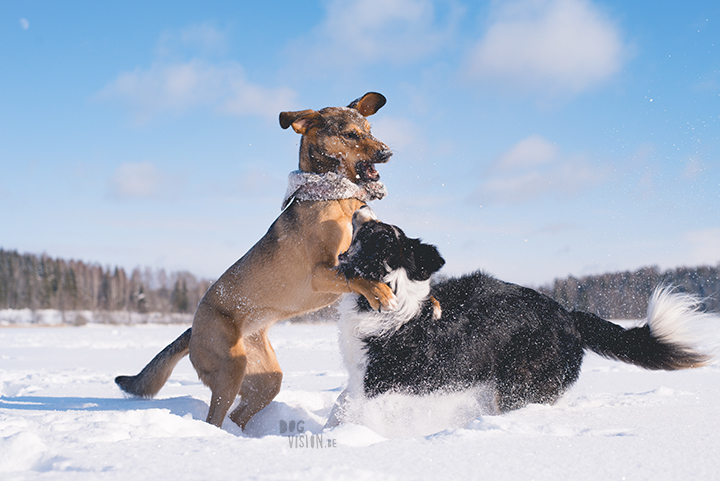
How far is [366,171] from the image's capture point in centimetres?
411

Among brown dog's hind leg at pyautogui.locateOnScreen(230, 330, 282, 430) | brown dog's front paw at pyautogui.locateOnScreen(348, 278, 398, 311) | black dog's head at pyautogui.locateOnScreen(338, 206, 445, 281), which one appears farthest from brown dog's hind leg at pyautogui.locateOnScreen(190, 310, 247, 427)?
brown dog's front paw at pyautogui.locateOnScreen(348, 278, 398, 311)

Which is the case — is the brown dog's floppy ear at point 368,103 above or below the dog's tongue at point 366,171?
above

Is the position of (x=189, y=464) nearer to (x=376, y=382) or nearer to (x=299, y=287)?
(x=376, y=382)

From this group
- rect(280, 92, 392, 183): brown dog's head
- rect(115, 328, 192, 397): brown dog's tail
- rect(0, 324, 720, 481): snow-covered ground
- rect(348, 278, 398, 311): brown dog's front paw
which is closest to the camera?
rect(0, 324, 720, 481): snow-covered ground

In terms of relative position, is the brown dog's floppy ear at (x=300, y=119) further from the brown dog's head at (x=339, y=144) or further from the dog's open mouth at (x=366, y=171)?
the dog's open mouth at (x=366, y=171)

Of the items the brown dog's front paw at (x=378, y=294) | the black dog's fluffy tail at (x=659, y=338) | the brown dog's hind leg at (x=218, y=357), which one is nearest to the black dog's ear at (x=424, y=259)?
the brown dog's front paw at (x=378, y=294)

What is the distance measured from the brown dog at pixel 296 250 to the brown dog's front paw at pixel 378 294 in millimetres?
586

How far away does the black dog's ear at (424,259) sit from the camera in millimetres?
3717

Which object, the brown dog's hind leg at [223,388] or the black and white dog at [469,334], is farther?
the brown dog's hind leg at [223,388]

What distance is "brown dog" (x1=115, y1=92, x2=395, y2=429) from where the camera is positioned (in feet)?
13.0

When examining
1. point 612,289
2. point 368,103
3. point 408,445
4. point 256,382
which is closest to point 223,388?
point 256,382

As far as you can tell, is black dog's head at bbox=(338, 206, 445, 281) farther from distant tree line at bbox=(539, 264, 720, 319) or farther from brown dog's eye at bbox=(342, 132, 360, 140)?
distant tree line at bbox=(539, 264, 720, 319)

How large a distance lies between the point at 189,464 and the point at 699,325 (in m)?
4.14

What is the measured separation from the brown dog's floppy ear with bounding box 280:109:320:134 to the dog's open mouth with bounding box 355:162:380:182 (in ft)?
1.82
